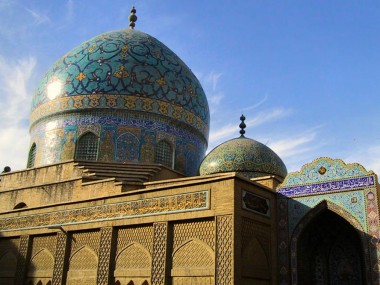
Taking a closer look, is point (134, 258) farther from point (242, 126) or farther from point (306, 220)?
point (242, 126)

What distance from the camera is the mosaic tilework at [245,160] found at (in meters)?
13.2

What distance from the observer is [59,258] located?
11602 mm

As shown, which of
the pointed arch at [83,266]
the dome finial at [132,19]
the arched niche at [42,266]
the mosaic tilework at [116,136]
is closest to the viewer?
the pointed arch at [83,266]

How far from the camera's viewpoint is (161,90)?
15.2 meters

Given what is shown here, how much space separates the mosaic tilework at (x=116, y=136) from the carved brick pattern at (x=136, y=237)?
12.9 feet

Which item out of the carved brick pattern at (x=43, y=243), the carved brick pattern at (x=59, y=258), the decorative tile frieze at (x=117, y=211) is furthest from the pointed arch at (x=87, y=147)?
the carved brick pattern at (x=59, y=258)

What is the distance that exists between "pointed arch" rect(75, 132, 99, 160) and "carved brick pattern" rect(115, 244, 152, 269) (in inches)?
180

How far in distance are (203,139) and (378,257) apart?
849 centimetres

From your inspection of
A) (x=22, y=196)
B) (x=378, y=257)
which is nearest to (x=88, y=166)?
(x=22, y=196)

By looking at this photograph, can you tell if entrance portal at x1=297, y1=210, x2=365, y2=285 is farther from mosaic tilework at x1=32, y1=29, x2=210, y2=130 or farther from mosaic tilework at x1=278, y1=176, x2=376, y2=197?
mosaic tilework at x1=32, y1=29, x2=210, y2=130

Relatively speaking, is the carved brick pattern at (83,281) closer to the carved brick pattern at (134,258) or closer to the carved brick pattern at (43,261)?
the carved brick pattern at (134,258)

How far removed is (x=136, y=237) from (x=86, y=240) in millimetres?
1653

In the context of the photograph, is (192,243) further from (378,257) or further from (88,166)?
(88,166)

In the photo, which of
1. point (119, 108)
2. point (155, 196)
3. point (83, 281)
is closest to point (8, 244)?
point (83, 281)
